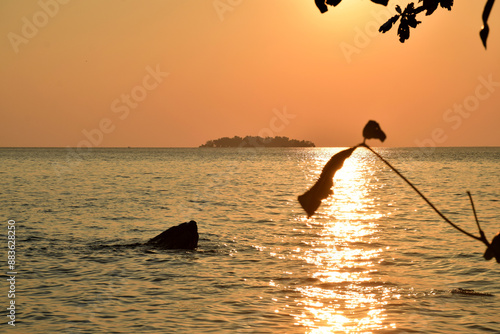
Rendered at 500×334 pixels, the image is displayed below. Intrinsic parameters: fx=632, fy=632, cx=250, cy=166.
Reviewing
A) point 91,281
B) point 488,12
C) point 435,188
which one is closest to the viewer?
point 488,12

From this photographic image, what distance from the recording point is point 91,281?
16.9 meters

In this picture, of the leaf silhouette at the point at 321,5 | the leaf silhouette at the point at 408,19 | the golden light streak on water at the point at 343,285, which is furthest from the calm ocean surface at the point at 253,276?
the leaf silhouette at the point at 321,5

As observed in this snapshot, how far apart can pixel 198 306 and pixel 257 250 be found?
8.65 metres

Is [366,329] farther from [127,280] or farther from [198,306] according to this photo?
[127,280]

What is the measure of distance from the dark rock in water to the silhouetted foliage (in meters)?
19.5

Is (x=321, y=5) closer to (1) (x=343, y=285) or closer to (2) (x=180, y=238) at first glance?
(1) (x=343, y=285)

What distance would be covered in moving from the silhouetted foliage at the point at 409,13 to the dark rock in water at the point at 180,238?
64.1ft

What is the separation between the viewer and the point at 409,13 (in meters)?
3.75

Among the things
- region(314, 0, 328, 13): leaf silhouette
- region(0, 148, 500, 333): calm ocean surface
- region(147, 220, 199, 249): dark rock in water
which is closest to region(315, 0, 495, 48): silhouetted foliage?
region(314, 0, 328, 13): leaf silhouette

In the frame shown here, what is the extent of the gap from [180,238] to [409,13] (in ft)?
65.0

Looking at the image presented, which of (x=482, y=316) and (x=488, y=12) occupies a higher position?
(x=488, y=12)

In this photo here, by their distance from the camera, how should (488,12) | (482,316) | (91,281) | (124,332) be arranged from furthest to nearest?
1. (91,281)
2. (482,316)
3. (124,332)
4. (488,12)

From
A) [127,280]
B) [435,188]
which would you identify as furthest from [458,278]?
[435,188]

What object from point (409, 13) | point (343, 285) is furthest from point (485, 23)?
point (343, 285)
